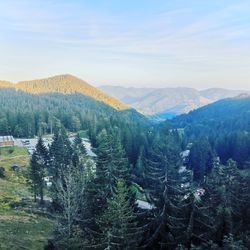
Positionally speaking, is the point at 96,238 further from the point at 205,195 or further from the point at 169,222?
the point at 205,195

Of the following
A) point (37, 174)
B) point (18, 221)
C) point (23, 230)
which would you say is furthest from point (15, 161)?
point (23, 230)

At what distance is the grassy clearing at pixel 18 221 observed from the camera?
4012 cm

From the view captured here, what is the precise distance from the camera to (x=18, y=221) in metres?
50.3

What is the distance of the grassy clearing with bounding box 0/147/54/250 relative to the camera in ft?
132

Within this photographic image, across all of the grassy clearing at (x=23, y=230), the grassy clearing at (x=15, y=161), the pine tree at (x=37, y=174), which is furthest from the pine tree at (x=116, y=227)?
the grassy clearing at (x=15, y=161)

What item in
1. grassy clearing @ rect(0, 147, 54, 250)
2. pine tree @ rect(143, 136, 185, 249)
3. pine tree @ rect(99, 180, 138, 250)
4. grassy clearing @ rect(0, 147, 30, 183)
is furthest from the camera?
grassy clearing @ rect(0, 147, 30, 183)

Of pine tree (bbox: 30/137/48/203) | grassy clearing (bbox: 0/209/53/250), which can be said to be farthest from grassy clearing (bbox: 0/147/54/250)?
pine tree (bbox: 30/137/48/203)

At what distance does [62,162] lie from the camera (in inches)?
2650

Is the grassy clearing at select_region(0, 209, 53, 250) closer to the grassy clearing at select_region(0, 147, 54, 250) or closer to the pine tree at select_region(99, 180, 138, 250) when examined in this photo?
the grassy clearing at select_region(0, 147, 54, 250)

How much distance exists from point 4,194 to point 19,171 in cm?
2806

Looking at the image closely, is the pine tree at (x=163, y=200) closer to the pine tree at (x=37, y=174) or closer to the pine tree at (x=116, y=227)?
the pine tree at (x=116, y=227)

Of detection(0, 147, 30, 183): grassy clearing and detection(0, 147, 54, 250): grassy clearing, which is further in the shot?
detection(0, 147, 30, 183): grassy clearing

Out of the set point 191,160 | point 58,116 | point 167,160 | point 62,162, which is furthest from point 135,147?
point 167,160

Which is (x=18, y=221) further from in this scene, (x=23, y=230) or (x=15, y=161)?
(x=15, y=161)
